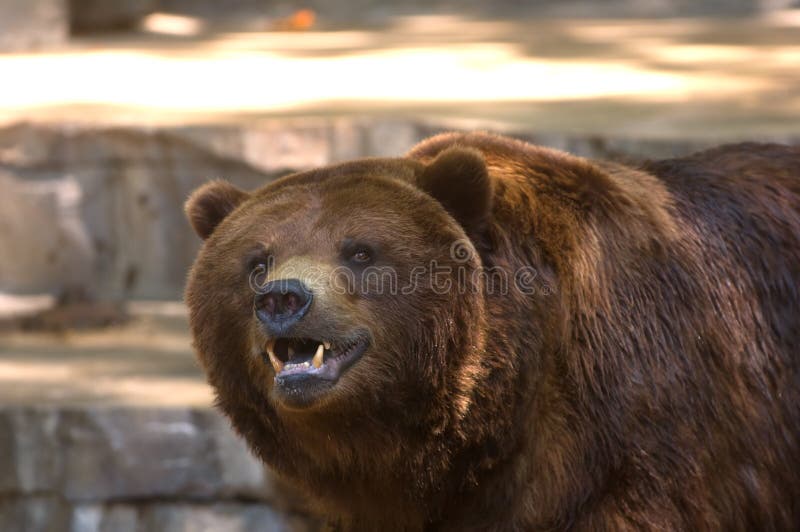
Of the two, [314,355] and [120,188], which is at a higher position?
[314,355]

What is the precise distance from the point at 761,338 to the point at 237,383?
1589mm

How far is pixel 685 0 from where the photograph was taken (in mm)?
13781

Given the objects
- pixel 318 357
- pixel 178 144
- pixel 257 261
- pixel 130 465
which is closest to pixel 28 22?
pixel 178 144

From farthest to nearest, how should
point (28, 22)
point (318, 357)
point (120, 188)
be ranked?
point (28, 22)
point (120, 188)
point (318, 357)

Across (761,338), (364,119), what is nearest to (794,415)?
(761,338)

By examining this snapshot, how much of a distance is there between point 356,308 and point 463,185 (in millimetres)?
472

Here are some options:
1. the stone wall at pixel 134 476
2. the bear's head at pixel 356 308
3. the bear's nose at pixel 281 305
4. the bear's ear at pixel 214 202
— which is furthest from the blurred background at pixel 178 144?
the bear's nose at pixel 281 305

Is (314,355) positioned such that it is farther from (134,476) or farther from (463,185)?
(134,476)

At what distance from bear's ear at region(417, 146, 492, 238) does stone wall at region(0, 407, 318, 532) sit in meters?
2.85

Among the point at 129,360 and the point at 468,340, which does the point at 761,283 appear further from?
the point at 129,360

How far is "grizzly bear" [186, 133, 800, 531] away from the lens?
3961 mm

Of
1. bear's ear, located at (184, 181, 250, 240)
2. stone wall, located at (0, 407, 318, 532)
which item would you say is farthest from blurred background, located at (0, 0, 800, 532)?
bear's ear, located at (184, 181, 250, 240)

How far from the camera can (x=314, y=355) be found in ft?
12.9

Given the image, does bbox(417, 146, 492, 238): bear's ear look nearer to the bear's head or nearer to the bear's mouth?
the bear's head
